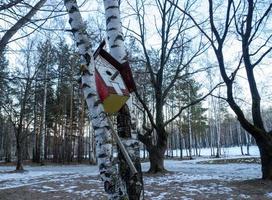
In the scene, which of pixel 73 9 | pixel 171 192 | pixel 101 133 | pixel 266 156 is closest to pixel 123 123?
pixel 101 133

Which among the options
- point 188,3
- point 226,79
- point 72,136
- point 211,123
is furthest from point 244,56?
point 211,123

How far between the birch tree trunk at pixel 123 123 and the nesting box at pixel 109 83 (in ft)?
0.83

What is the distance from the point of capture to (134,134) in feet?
13.2

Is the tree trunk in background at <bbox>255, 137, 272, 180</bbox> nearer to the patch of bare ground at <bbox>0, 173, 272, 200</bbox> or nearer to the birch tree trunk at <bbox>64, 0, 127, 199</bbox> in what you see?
the patch of bare ground at <bbox>0, 173, 272, 200</bbox>

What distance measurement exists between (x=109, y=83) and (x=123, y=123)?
74 centimetres

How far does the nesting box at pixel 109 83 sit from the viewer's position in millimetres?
3348

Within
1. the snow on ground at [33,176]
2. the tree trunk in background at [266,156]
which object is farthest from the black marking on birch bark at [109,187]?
the snow on ground at [33,176]

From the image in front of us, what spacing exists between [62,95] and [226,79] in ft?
84.6

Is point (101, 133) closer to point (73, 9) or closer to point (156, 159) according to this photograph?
point (73, 9)

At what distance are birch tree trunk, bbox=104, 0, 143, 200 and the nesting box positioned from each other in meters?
0.25

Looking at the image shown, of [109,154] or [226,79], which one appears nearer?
[109,154]

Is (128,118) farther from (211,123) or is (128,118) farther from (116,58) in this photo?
(211,123)

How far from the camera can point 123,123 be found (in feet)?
13.1

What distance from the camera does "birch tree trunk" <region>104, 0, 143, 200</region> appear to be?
12.5ft
